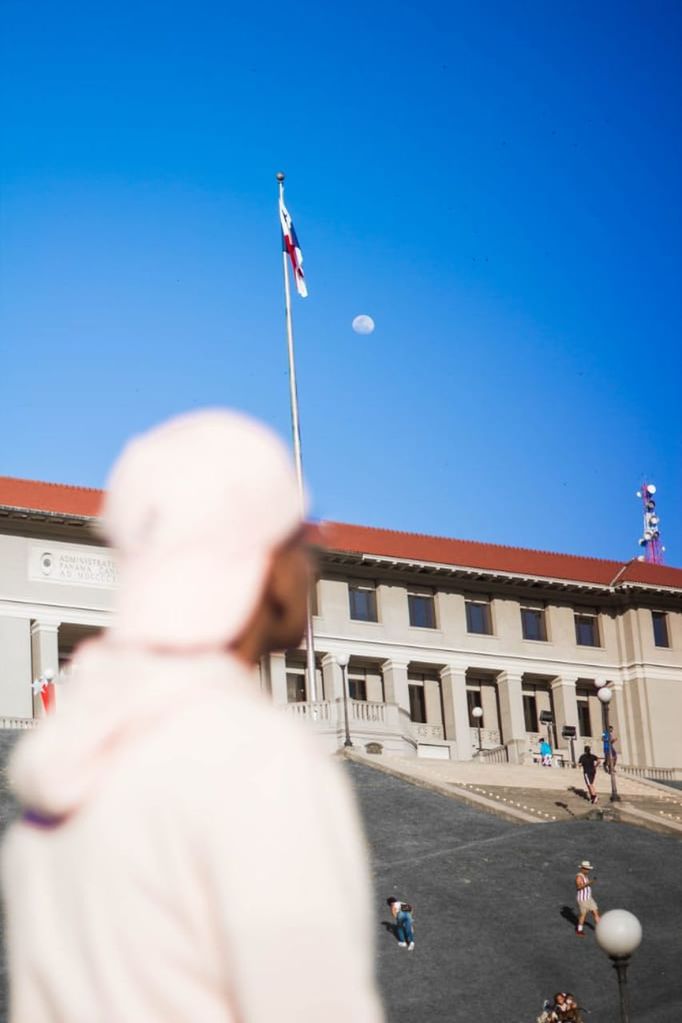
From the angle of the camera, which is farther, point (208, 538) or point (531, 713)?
point (531, 713)

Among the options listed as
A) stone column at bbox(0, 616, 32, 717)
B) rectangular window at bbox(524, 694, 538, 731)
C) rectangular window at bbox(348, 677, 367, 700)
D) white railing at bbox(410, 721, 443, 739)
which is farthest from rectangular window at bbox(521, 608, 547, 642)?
stone column at bbox(0, 616, 32, 717)

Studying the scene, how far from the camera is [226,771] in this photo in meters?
1.94

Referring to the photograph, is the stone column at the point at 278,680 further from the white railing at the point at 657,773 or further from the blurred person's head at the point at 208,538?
the blurred person's head at the point at 208,538

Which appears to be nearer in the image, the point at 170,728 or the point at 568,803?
the point at 170,728

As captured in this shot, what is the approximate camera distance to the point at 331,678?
2324 inches

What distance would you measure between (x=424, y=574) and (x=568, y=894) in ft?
108

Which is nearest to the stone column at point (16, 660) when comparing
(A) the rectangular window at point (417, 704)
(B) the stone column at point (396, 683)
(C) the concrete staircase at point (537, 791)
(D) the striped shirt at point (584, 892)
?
(C) the concrete staircase at point (537, 791)

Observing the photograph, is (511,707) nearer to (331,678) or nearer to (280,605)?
(331,678)

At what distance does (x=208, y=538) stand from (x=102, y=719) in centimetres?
27

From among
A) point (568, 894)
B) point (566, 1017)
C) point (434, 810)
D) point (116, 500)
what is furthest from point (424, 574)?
point (116, 500)

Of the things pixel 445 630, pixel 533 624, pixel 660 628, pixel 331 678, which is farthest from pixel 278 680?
pixel 660 628

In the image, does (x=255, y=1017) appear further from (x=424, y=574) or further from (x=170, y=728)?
(x=424, y=574)

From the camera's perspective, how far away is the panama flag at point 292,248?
1948 inches

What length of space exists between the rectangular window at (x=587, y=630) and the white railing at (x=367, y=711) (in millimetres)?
15699
